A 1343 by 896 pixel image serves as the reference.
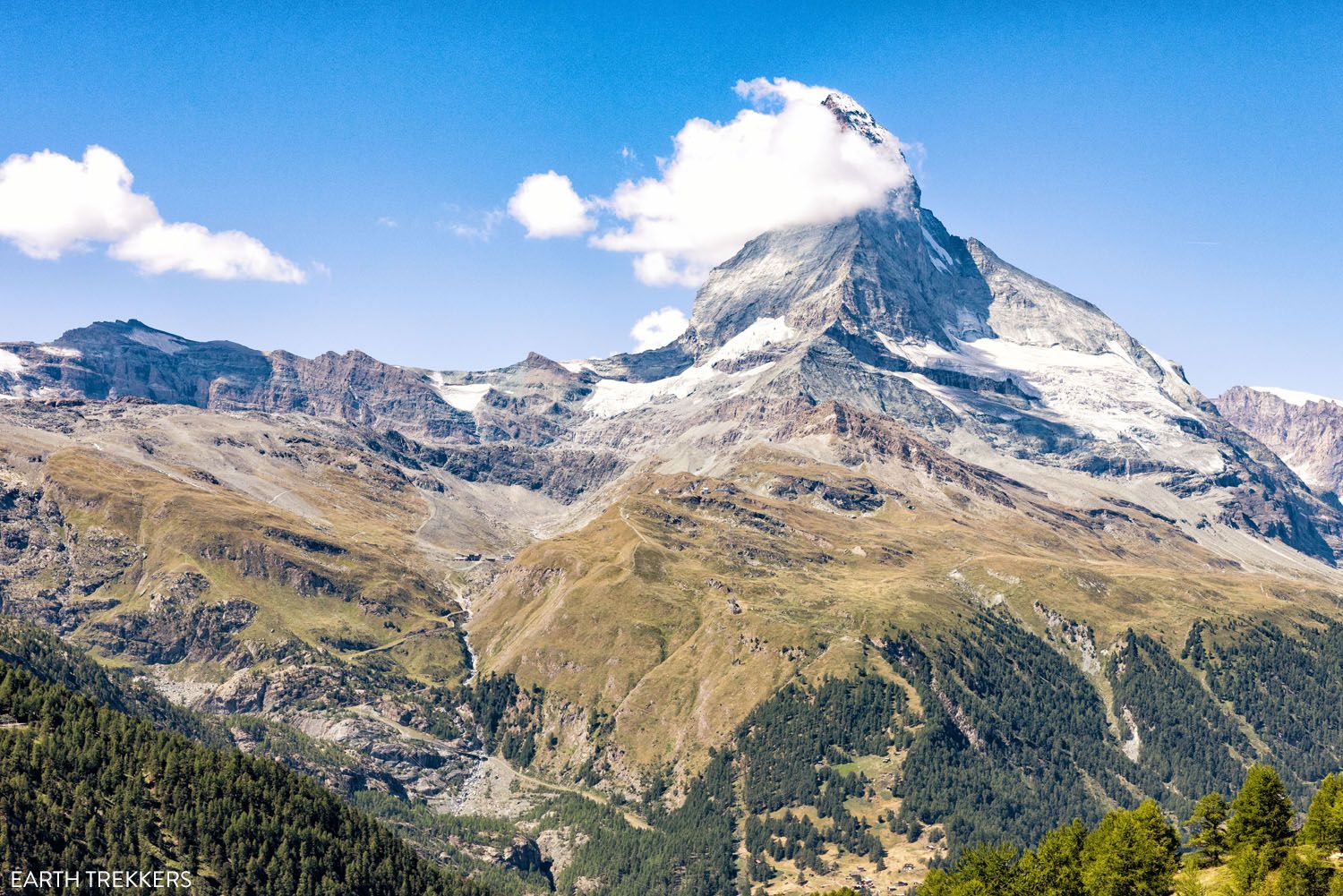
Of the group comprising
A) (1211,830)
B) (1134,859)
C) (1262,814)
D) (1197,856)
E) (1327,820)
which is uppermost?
(1327,820)

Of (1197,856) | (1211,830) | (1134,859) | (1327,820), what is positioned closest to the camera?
(1327,820)

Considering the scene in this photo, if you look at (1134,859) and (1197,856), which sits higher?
(1197,856)

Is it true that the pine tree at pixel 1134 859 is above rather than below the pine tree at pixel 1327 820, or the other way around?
below

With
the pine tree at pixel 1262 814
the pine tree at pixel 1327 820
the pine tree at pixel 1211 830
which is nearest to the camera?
the pine tree at pixel 1327 820

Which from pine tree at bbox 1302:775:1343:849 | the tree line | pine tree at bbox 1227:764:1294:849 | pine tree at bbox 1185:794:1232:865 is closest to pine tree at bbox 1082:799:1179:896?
the tree line

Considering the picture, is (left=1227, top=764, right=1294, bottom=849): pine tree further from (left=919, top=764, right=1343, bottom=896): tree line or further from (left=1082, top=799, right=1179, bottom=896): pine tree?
(left=1082, top=799, right=1179, bottom=896): pine tree

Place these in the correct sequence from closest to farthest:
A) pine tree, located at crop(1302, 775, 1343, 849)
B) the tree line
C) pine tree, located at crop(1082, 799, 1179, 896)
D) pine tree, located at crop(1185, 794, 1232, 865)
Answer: the tree line, pine tree, located at crop(1302, 775, 1343, 849), pine tree, located at crop(1082, 799, 1179, 896), pine tree, located at crop(1185, 794, 1232, 865)

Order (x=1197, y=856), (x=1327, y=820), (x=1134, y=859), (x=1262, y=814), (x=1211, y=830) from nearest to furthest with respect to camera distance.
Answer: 1. (x=1327, y=820)
2. (x=1262, y=814)
3. (x=1134, y=859)
4. (x=1197, y=856)
5. (x=1211, y=830)

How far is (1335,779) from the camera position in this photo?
138m

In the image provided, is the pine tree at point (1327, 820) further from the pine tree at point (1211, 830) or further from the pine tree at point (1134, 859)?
the pine tree at point (1134, 859)

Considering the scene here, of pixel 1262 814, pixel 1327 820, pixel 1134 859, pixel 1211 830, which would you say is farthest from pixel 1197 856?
pixel 1327 820

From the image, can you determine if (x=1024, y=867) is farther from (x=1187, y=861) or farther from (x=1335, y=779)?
(x=1335, y=779)

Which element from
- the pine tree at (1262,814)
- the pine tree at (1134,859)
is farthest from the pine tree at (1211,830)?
the pine tree at (1262,814)

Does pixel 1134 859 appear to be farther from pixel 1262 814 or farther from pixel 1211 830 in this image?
pixel 1211 830
